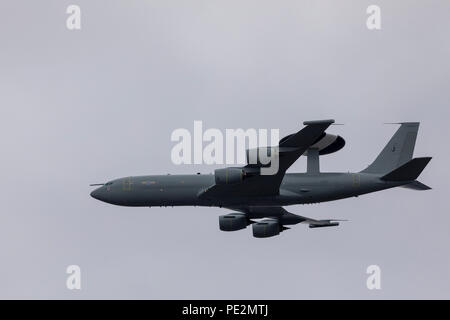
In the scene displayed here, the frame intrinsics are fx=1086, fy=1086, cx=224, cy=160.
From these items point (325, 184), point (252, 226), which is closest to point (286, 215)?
point (252, 226)

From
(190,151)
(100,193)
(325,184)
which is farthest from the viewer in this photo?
(100,193)

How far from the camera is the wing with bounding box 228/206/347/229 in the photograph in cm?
8881

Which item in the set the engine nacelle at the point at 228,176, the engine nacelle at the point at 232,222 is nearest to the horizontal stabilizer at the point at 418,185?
the engine nacelle at the point at 228,176

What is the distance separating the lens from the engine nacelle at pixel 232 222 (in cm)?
8806

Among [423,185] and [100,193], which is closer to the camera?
[423,185]

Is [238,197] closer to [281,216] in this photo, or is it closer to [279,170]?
[279,170]

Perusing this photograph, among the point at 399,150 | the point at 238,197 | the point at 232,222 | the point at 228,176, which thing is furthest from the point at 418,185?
the point at 232,222

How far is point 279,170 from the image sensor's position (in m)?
80.4

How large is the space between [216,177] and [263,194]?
4.32m

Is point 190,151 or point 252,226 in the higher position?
point 190,151

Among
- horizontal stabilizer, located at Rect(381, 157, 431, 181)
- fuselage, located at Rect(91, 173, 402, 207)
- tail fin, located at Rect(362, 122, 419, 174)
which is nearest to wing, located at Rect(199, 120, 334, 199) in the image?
fuselage, located at Rect(91, 173, 402, 207)

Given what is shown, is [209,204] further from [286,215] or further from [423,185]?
[423,185]

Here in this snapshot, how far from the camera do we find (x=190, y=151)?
7688 cm

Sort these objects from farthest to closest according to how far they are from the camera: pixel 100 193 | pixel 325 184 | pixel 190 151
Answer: pixel 100 193, pixel 325 184, pixel 190 151
